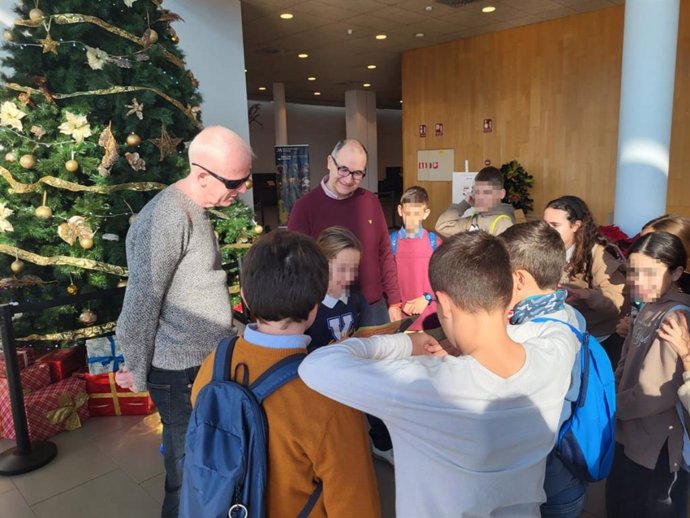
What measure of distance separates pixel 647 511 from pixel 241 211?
357cm

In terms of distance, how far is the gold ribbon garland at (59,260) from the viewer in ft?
10.3

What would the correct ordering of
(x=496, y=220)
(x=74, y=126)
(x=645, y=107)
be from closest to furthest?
(x=74, y=126) → (x=496, y=220) → (x=645, y=107)

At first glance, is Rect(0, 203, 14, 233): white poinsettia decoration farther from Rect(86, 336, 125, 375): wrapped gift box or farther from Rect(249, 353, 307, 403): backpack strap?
Rect(249, 353, 307, 403): backpack strap

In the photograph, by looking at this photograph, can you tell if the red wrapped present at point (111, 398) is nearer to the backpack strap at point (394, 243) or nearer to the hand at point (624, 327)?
the backpack strap at point (394, 243)

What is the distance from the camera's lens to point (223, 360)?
43.5 inches

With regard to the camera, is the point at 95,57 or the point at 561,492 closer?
the point at 561,492

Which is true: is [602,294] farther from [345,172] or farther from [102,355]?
[102,355]

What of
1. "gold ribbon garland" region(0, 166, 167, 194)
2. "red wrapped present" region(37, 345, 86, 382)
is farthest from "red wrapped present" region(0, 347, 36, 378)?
"gold ribbon garland" region(0, 166, 167, 194)

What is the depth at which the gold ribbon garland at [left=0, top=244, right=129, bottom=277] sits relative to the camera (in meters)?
3.13

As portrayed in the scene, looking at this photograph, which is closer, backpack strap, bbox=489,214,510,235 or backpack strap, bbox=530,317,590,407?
backpack strap, bbox=530,317,590,407

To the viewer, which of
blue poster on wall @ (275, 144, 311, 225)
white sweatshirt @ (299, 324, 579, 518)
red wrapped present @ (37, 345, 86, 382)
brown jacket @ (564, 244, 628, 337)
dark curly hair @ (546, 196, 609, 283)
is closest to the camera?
white sweatshirt @ (299, 324, 579, 518)

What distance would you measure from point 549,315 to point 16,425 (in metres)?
2.92

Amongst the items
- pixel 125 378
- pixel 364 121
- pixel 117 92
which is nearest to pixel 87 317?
pixel 117 92

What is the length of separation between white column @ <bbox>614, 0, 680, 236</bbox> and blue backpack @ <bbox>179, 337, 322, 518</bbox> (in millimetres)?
4451
